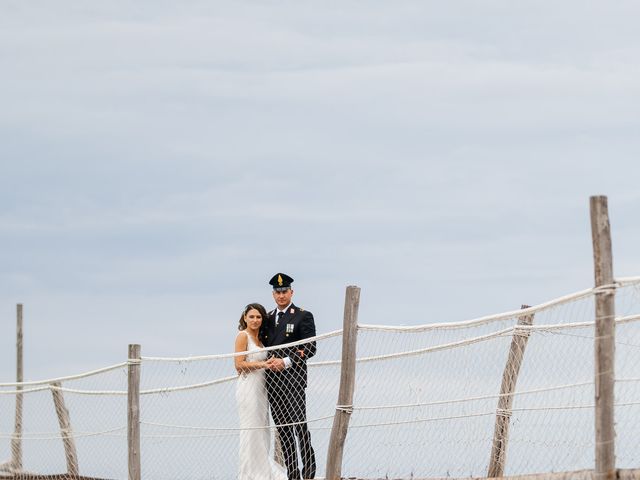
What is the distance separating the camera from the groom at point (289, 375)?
1195 centimetres

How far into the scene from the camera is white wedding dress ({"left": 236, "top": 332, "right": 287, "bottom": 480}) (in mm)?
12312

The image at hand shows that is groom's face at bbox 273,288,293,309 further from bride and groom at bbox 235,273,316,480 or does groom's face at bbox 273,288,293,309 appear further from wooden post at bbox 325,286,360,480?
wooden post at bbox 325,286,360,480

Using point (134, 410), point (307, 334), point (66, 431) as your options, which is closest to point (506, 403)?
point (307, 334)

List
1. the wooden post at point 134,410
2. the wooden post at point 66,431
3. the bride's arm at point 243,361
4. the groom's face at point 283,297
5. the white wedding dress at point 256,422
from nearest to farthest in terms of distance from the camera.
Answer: the groom's face at point 283,297, the bride's arm at point 243,361, the white wedding dress at point 256,422, the wooden post at point 134,410, the wooden post at point 66,431

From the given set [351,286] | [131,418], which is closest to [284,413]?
[351,286]

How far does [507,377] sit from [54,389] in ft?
21.8

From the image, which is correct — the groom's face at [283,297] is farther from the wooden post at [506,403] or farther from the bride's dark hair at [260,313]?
the wooden post at [506,403]

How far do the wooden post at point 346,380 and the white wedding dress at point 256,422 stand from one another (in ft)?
3.41

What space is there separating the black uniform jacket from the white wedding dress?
0.16 metres

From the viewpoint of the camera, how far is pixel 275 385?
1222 cm

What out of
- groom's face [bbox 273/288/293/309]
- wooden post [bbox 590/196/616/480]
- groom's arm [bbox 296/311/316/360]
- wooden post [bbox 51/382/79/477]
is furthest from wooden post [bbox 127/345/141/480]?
wooden post [bbox 590/196/616/480]

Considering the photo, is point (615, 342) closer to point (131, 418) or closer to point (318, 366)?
point (318, 366)

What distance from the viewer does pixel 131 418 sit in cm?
1409

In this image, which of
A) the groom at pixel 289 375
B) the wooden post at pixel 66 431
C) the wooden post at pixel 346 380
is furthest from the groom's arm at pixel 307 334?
the wooden post at pixel 66 431
